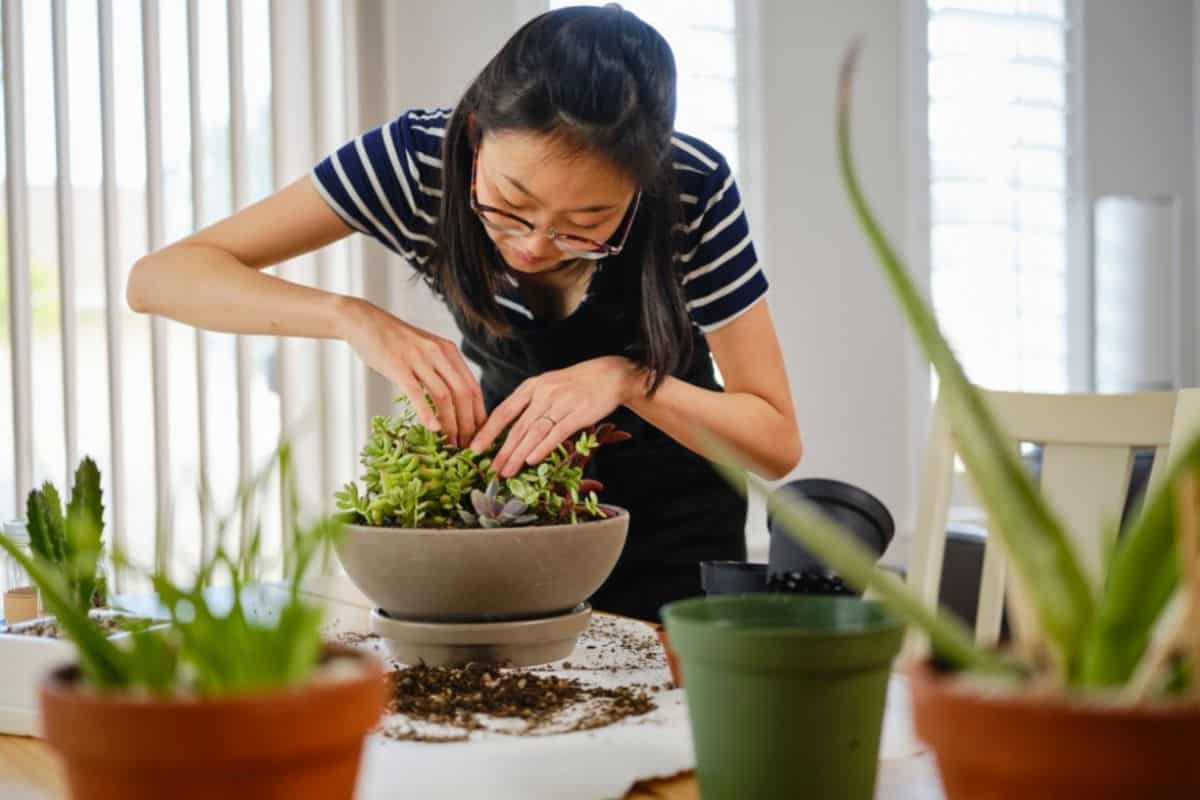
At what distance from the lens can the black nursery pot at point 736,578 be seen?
921 mm

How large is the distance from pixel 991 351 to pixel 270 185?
2.40 meters

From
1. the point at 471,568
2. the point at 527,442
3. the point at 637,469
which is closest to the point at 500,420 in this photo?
the point at 527,442

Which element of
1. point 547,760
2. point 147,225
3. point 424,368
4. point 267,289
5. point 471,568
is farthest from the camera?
point 147,225

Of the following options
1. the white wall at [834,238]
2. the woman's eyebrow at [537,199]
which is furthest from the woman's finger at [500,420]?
the white wall at [834,238]

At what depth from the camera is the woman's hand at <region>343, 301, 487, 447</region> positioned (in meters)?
1.25

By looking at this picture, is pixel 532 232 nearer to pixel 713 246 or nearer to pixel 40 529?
pixel 713 246

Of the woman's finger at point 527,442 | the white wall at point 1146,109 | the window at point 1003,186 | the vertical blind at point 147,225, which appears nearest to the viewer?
the woman's finger at point 527,442

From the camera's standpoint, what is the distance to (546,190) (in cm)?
137

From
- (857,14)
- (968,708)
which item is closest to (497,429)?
(968,708)

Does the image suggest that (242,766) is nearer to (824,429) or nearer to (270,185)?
(270,185)

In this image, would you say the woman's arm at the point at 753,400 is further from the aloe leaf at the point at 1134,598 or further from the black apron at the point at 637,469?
the aloe leaf at the point at 1134,598

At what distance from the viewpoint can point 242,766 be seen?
0.44 m

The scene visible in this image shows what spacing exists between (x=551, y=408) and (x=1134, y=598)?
865 millimetres

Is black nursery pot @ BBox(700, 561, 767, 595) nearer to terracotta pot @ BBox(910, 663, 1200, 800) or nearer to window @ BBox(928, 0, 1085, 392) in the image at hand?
terracotta pot @ BBox(910, 663, 1200, 800)
